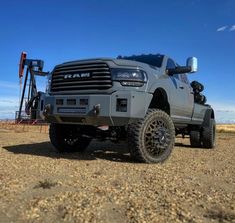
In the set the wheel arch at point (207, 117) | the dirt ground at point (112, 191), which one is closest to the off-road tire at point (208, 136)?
the wheel arch at point (207, 117)

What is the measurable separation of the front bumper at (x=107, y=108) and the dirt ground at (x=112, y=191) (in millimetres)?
803

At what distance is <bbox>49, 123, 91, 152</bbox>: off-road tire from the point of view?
8977 millimetres

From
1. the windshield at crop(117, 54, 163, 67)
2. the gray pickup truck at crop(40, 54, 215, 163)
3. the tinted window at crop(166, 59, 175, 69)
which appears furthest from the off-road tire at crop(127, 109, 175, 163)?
the tinted window at crop(166, 59, 175, 69)

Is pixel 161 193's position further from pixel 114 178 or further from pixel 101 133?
pixel 101 133

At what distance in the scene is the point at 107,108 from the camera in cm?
713

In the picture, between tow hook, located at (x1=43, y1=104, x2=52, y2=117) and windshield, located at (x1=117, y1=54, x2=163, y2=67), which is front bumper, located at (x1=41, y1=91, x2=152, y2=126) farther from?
windshield, located at (x1=117, y1=54, x2=163, y2=67)

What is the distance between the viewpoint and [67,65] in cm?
802

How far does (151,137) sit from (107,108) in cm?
107

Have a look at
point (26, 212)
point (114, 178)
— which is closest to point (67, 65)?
point (114, 178)

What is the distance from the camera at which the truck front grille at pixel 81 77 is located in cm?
734

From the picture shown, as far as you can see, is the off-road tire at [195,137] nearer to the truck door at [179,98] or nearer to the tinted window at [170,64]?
the truck door at [179,98]

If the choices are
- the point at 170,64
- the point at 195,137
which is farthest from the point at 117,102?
the point at 195,137

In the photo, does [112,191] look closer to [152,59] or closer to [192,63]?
[192,63]

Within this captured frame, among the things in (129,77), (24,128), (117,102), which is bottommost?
(24,128)
